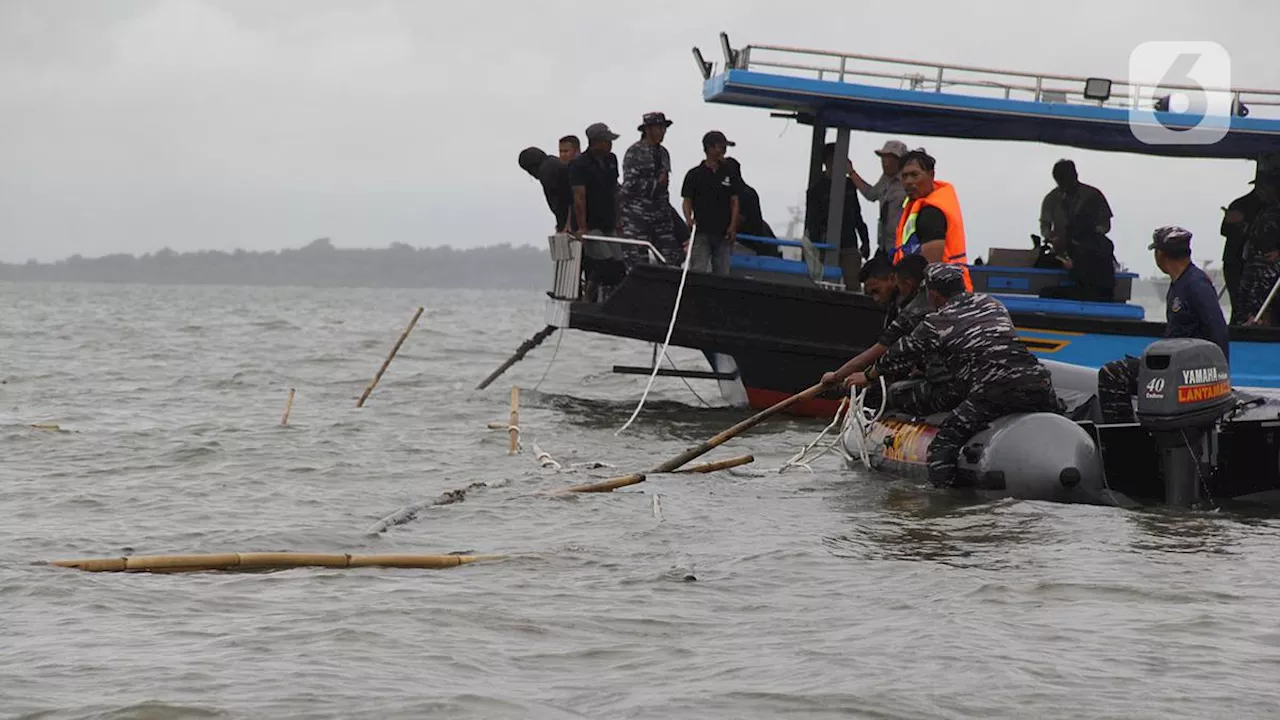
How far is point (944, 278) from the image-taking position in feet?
27.9

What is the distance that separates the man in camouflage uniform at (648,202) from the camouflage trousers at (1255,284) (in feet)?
15.2

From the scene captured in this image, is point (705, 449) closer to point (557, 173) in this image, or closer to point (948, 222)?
point (948, 222)

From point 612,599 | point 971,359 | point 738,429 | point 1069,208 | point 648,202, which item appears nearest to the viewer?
point 612,599

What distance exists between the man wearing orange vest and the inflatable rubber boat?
129 centimetres

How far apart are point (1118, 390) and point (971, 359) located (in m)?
0.93

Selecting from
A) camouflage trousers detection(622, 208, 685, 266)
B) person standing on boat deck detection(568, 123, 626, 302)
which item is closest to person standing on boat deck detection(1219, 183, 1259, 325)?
camouflage trousers detection(622, 208, 685, 266)

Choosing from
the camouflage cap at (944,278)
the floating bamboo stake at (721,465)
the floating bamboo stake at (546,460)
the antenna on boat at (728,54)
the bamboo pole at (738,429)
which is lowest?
the floating bamboo stake at (546,460)

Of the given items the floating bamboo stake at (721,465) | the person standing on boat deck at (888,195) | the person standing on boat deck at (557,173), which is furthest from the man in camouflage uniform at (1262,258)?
the person standing on boat deck at (557,173)

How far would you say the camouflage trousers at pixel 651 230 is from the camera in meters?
13.8

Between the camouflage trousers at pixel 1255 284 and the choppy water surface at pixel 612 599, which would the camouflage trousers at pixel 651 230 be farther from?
the camouflage trousers at pixel 1255 284

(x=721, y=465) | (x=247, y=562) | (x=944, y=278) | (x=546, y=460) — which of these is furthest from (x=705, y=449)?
(x=247, y=562)

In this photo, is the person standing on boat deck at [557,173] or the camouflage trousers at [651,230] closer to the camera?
the camouflage trousers at [651,230]

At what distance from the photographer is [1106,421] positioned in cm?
882

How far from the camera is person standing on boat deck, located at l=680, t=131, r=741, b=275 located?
13.2 metres
